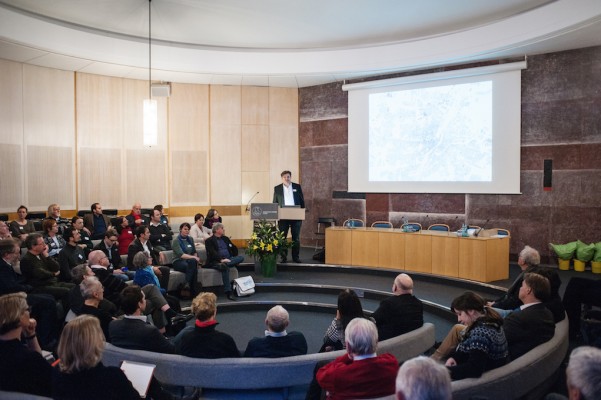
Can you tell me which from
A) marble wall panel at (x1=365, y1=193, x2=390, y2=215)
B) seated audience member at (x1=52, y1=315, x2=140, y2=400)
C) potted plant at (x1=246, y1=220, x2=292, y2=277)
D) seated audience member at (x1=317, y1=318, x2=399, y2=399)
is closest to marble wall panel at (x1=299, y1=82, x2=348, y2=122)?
marble wall panel at (x1=365, y1=193, x2=390, y2=215)

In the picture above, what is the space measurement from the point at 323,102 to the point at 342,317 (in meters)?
7.59

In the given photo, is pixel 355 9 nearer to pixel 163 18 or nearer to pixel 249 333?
pixel 163 18

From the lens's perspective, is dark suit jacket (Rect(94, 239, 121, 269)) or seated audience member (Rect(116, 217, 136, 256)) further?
seated audience member (Rect(116, 217, 136, 256))

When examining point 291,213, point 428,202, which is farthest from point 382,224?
point 291,213

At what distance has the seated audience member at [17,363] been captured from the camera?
2.45m

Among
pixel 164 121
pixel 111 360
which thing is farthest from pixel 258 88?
pixel 111 360

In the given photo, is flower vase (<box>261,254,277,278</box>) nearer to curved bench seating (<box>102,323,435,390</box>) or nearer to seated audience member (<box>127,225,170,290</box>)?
seated audience member (<box>127,225,170,290</box>)

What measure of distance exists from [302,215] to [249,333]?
9.83ft

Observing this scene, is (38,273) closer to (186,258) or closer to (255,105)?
(186,258)

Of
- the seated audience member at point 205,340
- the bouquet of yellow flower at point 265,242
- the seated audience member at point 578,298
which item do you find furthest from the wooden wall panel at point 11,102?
the seated audience member at point 578,298

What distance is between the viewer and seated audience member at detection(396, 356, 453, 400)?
1642 millimetres

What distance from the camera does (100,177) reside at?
9.41 metres

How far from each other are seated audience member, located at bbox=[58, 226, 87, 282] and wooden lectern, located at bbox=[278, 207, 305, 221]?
3.50 m

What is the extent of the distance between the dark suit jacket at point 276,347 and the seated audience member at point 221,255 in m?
3.65
